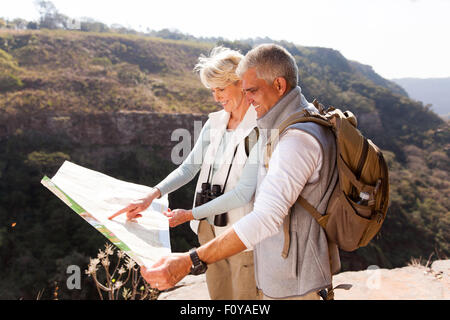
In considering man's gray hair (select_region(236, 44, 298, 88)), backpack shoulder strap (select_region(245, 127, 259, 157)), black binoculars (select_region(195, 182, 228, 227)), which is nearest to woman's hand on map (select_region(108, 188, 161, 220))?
black binoculars (select_region(195, 182, 228, 227))

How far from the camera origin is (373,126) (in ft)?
120

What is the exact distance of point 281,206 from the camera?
1.03m

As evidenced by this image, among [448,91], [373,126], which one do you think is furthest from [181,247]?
[448,91]

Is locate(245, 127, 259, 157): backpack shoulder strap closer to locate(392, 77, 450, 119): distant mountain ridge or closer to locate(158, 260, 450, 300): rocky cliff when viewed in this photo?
locate(158, 260, 450, 300): rocky cliff

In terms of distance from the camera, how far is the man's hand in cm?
103

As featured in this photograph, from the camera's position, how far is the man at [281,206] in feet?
3.36

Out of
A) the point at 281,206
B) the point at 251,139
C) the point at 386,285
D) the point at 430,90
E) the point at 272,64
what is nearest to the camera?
the point at 281,206

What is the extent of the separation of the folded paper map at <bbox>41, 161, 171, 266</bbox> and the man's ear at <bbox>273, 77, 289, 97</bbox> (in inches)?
28.1

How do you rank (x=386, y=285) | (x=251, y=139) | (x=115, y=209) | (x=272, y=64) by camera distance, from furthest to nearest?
(x=386, y=285) < (x=251, y=139) < (x=115, y=209) < (x=272, y=64)

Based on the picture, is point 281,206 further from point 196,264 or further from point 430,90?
point 430,90

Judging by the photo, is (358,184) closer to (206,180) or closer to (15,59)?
(206,180)

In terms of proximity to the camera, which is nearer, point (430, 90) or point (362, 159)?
point (362, 159)

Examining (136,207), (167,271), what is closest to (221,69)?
(136,207)

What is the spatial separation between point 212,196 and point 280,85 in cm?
→ 70
